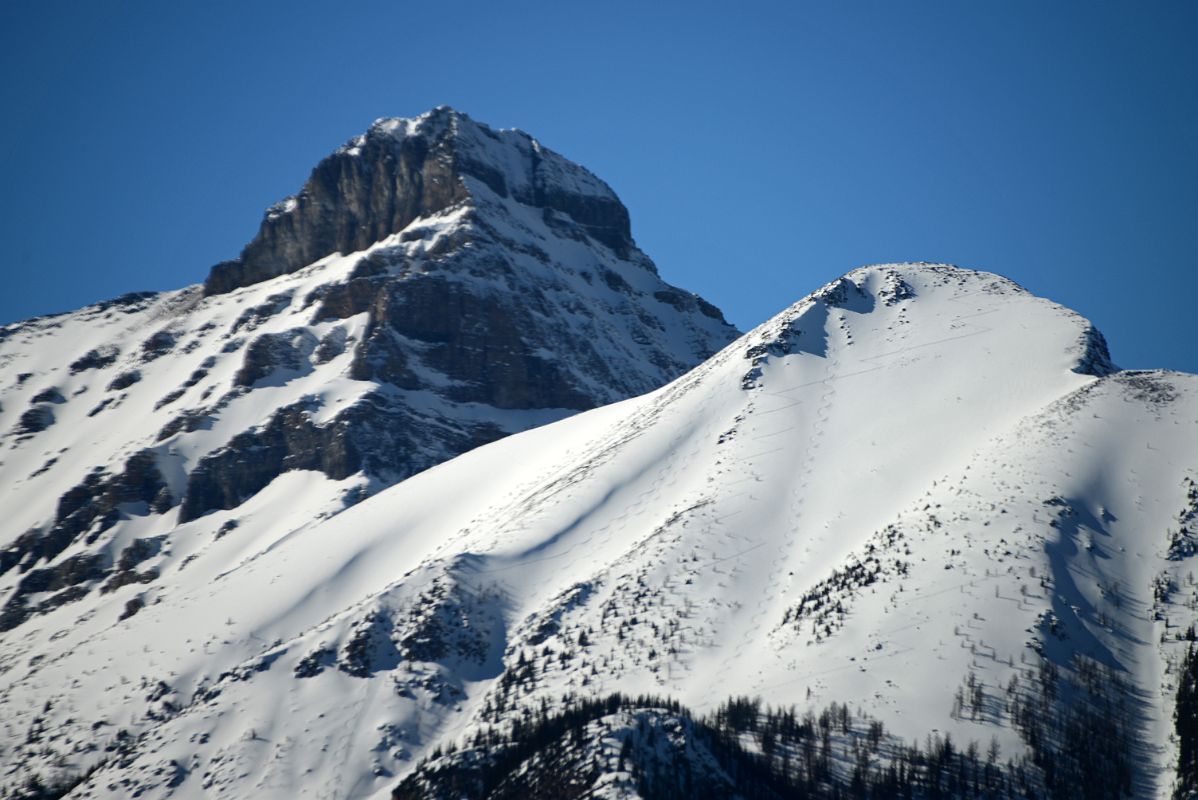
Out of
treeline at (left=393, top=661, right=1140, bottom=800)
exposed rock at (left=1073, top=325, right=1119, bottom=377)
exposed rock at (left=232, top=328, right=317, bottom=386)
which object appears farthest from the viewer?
exposed rock at (left=232, top=328, right=317, bottom=386)

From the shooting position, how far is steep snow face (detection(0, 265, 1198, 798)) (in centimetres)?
8231

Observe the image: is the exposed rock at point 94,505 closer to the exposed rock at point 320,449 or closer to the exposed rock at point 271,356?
the exposed rock at point 320,449

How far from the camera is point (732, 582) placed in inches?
3748

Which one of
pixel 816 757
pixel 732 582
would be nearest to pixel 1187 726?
pixel 816 757

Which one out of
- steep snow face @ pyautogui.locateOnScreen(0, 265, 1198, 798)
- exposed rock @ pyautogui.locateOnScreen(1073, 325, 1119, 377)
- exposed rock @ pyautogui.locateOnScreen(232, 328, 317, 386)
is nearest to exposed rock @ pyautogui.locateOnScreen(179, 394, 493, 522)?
exposed rock @ pyautogui.locateOnScreen(232, 328, 317, 386)

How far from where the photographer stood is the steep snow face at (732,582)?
8231 centimetres

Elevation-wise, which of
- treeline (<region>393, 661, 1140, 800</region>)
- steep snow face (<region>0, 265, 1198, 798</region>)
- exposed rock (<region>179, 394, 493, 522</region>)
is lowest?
treeline (<region>393, 661, 1140, 800</region>)

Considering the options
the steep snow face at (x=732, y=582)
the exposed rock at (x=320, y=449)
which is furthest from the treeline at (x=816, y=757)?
the exposed rock at (x=320, y=449)

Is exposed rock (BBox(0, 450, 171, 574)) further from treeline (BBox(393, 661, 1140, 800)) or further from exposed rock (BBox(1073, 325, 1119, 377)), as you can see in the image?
exposed rock (BBox(1073, 325, 1119, 377))

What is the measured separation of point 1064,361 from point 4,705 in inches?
4164

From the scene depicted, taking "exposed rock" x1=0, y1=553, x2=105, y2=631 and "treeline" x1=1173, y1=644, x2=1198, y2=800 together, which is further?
"exposed rock" x1=0, y1=553, x2=105, y2=631

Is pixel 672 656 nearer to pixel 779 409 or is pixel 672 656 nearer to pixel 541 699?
pixel 541 699

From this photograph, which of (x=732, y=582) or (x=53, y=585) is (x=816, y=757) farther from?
(x=53, y=585)

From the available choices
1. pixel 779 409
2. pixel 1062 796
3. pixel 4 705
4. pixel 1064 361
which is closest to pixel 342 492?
pixel 4 705
